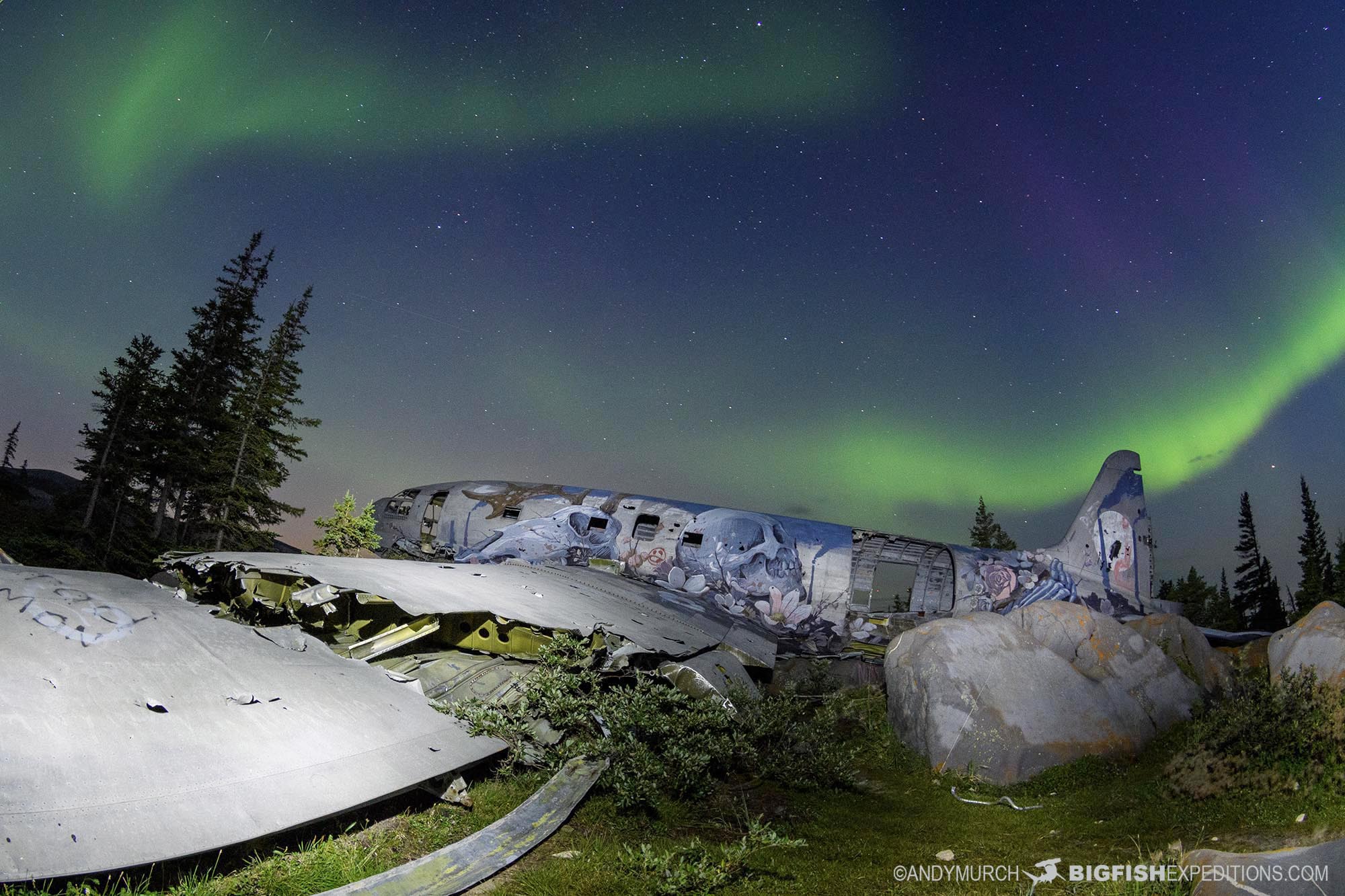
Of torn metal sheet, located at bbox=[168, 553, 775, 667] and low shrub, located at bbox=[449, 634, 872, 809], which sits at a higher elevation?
torn metal sheet, located at bbox=[168, 553, 775, 667]

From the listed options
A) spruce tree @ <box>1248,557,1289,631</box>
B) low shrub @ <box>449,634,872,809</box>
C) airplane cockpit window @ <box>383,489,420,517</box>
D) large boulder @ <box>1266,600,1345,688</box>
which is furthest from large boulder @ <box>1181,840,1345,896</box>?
spruce tree @ <box>1248,557,1289,631</box>

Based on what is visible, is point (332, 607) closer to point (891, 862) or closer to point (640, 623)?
point (640, 623)

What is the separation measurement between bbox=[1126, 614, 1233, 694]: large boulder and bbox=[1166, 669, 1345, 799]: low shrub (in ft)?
10.2

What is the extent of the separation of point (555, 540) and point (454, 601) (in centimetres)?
886

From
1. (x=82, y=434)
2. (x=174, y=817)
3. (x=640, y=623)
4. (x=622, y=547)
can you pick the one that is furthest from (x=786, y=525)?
(x=82, y=434)

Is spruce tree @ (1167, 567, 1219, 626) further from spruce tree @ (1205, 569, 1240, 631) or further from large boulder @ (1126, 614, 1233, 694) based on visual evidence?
large boulder @ (1126, 614, 1233, 694)

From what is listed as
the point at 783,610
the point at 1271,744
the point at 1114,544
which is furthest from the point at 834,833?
the point at 1114,544

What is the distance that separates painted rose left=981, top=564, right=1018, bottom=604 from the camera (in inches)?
575

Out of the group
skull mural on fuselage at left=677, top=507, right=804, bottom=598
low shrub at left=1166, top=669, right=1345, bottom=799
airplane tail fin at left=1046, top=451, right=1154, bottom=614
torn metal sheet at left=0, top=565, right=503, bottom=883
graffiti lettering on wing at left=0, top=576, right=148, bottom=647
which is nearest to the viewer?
torn metal sheet at left=0, top=565, right=503, bottom=883

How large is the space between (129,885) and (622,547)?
39.9ft

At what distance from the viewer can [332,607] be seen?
21.7 ft

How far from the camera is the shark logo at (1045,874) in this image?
11.8 feet

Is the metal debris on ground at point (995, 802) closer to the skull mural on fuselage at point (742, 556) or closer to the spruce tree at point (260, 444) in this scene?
the skull mural on fuselage at point (742, 556)

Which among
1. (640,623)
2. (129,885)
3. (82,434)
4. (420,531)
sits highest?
(82,434)
